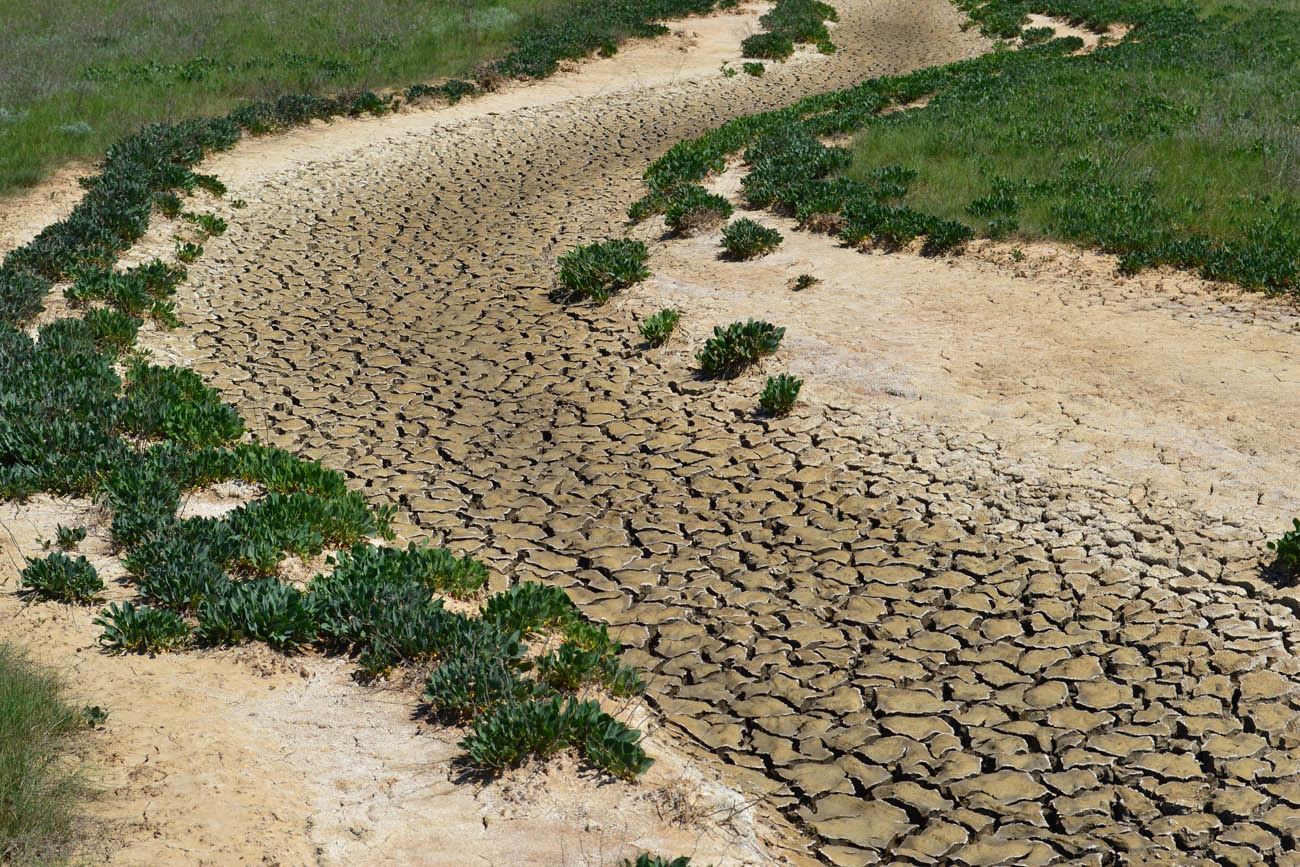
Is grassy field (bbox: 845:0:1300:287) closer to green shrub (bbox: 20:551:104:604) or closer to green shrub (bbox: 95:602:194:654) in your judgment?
green shrub (bbox: 95:602:194:654)

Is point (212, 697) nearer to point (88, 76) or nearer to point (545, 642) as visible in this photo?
point (545, 642)

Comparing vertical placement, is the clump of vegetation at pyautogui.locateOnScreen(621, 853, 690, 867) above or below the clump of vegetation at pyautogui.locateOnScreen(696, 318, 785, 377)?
below

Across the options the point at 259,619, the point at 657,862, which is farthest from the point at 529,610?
the point at 657,862

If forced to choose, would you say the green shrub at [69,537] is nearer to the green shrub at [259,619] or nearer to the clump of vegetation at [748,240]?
the green shrub at [259,619]

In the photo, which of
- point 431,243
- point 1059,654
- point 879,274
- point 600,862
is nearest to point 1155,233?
point 879,274

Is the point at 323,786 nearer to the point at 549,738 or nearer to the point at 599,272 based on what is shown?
the point at 549,738

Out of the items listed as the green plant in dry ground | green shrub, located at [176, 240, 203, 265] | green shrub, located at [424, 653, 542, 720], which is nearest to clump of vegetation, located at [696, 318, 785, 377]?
the green plant in dry ground
